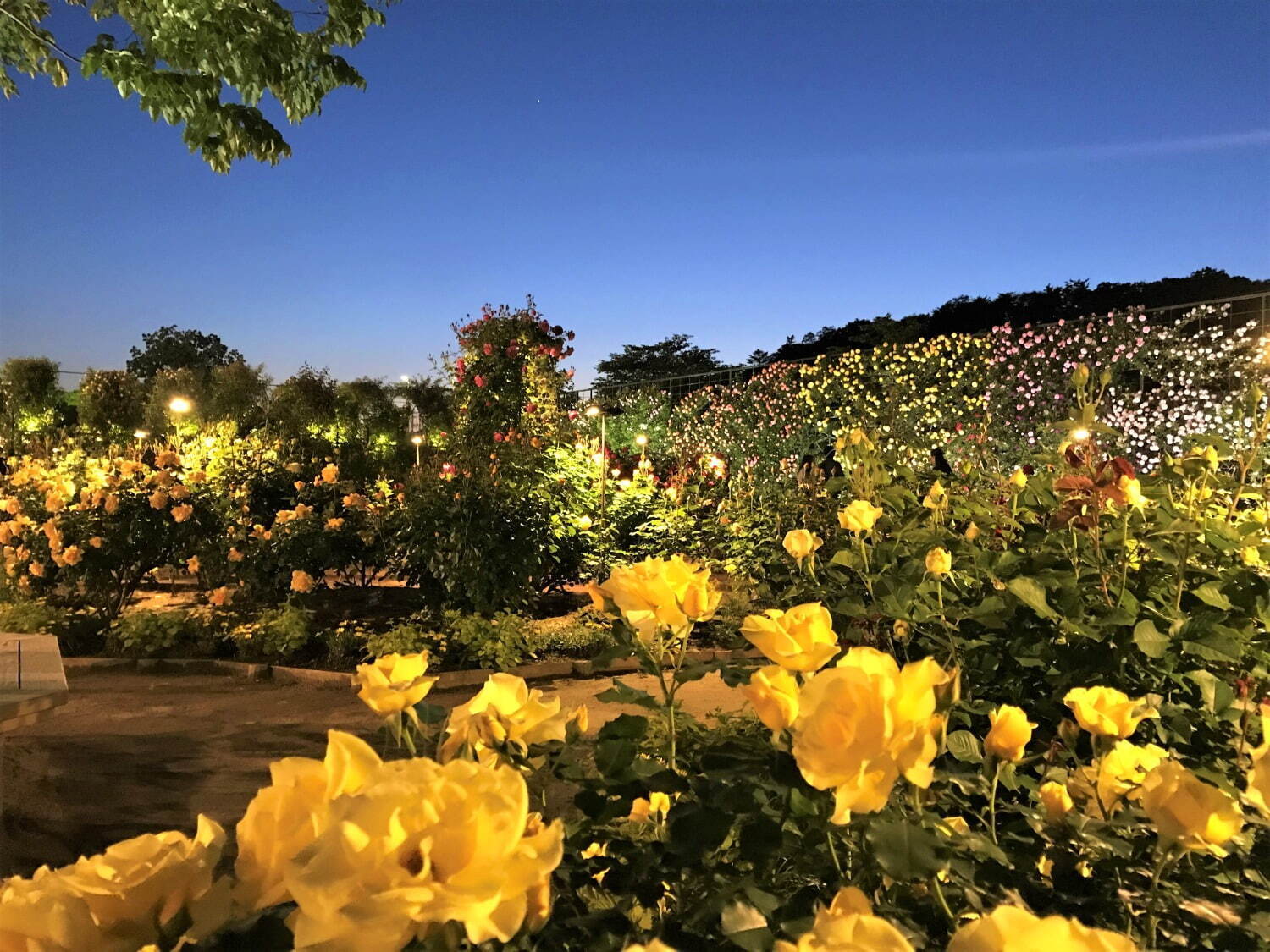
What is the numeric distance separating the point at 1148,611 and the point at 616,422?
12.2 metres

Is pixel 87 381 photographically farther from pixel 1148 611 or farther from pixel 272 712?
pixel 1148 611

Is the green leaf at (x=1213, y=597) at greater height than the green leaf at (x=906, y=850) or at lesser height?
lesser

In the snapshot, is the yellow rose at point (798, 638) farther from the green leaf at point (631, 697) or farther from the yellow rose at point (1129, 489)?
the yellow rose at point (1129, 489)

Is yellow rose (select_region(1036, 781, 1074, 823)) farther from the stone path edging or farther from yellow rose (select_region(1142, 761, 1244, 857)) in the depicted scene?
the stone path edging

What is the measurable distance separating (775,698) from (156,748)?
4010 millimetres

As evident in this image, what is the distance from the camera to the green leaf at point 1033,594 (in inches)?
52.6

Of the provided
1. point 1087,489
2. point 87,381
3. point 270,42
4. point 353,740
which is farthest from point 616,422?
point 87,381

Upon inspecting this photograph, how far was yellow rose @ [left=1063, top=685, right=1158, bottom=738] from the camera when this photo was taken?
2.64ft

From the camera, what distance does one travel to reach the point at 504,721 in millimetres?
698

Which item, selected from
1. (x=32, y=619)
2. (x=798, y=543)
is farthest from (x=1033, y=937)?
(x=32, y=619)

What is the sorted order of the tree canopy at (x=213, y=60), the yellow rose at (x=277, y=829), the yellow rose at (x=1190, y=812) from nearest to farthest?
the yellow rose at (x=277, y=829) < the yellow rose at (x=1190, y=812) < the tree canopy at (x=213, y=60)

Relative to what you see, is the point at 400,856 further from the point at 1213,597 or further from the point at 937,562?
the point at 1213,597

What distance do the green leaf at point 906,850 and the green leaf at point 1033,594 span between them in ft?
2.82

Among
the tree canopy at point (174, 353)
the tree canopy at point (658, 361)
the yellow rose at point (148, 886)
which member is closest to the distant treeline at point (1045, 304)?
the tree canopy at point (658, 361)
